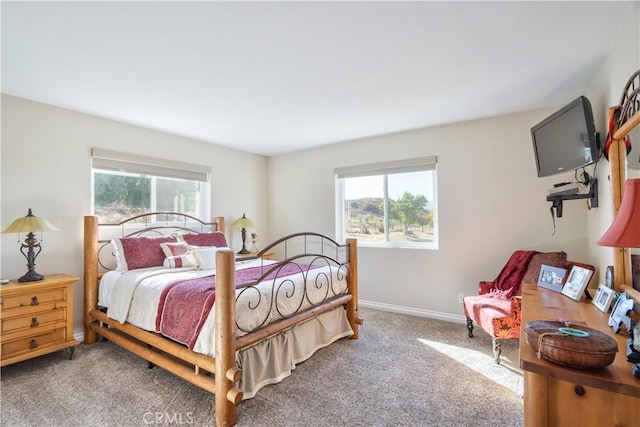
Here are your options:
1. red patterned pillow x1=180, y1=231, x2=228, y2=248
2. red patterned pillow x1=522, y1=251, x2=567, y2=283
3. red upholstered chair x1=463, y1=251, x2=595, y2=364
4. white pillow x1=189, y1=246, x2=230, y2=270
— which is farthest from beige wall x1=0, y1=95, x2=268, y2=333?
red patterned pillow x1=522, y1=251, x2=567, y2=283

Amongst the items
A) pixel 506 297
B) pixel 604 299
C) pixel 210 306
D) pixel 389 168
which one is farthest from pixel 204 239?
pixel 604 299

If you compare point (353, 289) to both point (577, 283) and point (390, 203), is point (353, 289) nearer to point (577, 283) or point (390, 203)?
point (390, 203)

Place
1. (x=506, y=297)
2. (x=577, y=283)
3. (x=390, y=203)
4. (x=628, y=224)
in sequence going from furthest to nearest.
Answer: (x=390, y=203), (x=506, y=297), (x=577, y=283), (x=628, y=224)

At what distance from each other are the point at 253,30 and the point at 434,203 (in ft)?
9.26

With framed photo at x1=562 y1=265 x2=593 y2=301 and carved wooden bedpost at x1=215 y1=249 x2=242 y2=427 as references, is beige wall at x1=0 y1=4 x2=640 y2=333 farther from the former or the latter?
carved wooden bedpost at x1=215 y1=249 x2=242 y2=427

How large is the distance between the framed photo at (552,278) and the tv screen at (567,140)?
0.77 m

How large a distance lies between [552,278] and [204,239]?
3.44 meters

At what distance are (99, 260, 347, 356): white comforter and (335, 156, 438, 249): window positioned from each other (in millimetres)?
1303

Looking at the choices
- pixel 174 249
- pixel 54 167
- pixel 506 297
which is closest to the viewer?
pixel 506 297

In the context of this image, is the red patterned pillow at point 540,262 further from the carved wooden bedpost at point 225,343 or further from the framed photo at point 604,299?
the carved wooden bedpost at point 225,343

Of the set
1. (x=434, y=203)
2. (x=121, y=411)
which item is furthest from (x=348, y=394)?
(x=434, y=203)

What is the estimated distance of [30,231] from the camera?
97.0 inches

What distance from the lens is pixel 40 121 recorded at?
2.80 m

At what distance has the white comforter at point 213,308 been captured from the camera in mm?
1939
